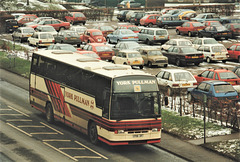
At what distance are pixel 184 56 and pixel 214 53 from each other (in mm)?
3333

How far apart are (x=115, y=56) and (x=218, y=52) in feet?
28.4

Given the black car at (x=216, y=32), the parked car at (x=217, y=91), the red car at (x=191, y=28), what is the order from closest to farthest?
the parked car at (x=217, y=91) < the black car at (x=216, y=32) < the red car at (x=191, y=28)

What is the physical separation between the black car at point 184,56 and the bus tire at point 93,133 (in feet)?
67.2

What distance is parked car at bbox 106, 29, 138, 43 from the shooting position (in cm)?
5284

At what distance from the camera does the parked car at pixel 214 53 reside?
43.2 m

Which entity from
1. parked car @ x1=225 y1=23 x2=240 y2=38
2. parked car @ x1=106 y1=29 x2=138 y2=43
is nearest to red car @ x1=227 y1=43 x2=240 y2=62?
parked car @ x1=106 y1=29 x2=138 y2=43

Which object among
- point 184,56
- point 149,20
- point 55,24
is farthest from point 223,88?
point 149,20

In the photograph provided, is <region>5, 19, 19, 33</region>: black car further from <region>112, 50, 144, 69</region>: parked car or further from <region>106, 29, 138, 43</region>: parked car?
<region>112, 50, 144, 69</region>: parked car

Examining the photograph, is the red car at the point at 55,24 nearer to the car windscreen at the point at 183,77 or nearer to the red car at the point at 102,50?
the red car at the point at 102,50

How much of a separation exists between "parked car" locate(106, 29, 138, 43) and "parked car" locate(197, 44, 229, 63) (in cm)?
1037

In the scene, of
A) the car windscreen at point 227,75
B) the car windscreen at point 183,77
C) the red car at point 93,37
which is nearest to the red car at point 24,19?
the red car at point 93,37

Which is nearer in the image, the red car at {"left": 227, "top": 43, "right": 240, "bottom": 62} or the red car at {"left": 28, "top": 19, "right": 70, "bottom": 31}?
the red car at {"left": 227, "top": 43, "right": 240, "bottom": 62}

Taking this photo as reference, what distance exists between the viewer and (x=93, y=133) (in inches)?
869

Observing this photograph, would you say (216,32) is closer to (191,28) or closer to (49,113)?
(191,28)
